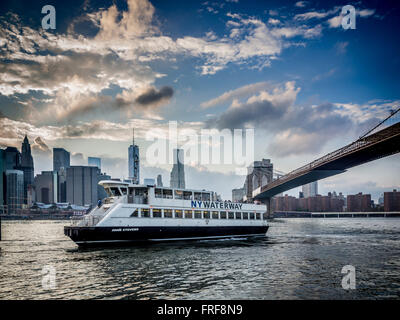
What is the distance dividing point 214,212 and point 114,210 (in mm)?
13171

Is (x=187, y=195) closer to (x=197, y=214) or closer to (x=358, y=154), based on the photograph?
(x=197, y=214)

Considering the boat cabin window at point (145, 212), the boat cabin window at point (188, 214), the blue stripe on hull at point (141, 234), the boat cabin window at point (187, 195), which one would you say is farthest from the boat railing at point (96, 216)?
the boat cabin window at point (187, 195)

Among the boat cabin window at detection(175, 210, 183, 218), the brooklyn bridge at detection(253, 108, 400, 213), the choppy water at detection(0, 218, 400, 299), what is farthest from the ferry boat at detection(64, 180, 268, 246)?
the brooklyn bridge at detection(253, 108, 400, 213)

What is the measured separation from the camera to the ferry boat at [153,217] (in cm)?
3011

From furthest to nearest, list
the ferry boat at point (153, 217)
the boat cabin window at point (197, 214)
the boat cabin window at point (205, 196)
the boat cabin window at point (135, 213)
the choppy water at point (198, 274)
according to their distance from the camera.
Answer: the boat cabin window at point (205, 196) < the boat cabin window at point (197, 214) < the boat cabin window at point (135, 213) < the ferry boat at point (153, 217) < the choppy water at point (198, 274)

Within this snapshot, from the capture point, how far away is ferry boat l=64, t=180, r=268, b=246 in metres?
30.1

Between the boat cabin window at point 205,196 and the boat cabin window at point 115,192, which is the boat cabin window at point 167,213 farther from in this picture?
the boat cabin window at point 205,196

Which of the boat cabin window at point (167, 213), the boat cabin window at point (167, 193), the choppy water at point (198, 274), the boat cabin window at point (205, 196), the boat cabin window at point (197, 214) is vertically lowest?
the choppy water at point (198, 274)

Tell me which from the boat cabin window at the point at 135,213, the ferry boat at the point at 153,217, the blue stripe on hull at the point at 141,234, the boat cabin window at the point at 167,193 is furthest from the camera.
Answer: the boat cabin window at the point at 167,193

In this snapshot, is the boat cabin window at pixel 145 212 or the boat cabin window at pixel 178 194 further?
the boat cabin window at pixel 178 194

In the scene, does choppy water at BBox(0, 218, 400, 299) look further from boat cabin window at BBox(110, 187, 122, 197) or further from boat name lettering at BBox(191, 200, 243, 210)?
boat name lettering at BBox(191, 200, 243, 210)

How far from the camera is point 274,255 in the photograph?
93.9 ft
